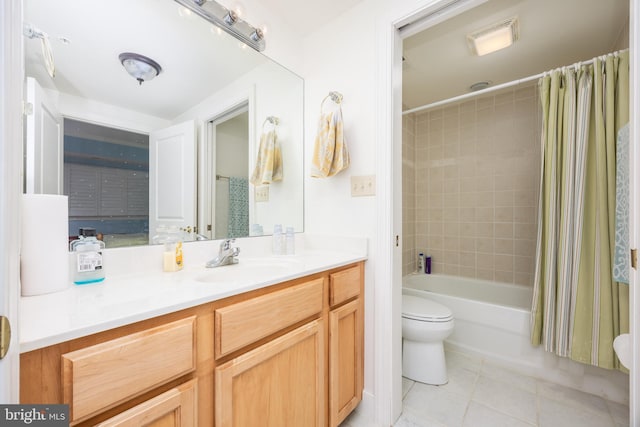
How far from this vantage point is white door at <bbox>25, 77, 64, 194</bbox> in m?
0.81

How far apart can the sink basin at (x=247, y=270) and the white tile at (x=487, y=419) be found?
1.25 meters

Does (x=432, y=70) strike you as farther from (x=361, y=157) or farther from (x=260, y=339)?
(x=260, y=339)

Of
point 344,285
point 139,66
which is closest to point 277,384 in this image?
point 344,285

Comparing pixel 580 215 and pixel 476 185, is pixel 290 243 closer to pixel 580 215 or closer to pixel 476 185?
pixel 580 215

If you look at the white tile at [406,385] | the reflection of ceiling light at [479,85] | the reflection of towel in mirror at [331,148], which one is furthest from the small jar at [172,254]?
the reflection of ceiling light at [479,85]

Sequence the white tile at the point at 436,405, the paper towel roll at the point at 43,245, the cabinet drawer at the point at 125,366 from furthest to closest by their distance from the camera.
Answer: the white tile at the point at 436,405 → the paper towel roll at the point at 43,245 → the cabinet drawer at the point at 125,366

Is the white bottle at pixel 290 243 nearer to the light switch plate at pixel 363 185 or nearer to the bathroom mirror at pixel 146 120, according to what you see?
the bathroom mirror at pixel 146 120

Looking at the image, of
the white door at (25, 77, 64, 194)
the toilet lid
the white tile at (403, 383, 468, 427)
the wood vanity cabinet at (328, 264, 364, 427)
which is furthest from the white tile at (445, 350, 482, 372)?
the white door at (25, 77, 64, 194)

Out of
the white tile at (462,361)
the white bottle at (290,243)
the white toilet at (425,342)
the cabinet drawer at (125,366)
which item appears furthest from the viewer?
the white tile at (462,361)

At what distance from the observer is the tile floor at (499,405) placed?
1.36m

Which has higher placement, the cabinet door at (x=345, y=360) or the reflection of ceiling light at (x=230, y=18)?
the reflection of ceiling light at (x=230, y=18)

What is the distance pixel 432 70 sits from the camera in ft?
6.91

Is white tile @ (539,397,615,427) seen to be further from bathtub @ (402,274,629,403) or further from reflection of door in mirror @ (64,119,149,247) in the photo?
reflection of door in mirror @ (64,119,149,247)

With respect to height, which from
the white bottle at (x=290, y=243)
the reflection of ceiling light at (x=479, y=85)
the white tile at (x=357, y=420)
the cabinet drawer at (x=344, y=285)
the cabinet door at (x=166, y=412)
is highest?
the reflection of ceiling light at (x=479, y=85)
